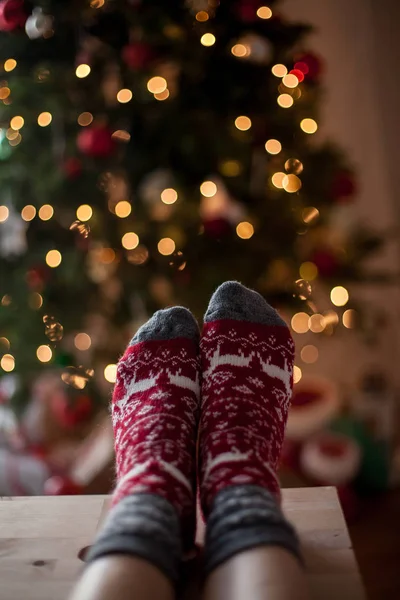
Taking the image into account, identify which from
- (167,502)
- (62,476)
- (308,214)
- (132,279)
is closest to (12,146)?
(132,279)

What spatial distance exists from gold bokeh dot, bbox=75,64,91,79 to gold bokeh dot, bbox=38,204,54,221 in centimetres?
28

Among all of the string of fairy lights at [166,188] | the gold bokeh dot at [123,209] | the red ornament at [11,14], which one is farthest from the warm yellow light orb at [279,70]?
the red ornament at [11,14]

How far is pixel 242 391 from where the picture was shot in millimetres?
780

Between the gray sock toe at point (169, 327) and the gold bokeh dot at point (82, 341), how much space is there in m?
0.47

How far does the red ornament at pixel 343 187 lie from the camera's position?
1296mm

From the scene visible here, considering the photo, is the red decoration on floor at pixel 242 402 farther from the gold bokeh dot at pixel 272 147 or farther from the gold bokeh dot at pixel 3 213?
the gold bokeh dot at pixel 3 213

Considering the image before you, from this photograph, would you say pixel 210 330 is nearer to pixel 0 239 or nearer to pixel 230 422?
pixel 230 422

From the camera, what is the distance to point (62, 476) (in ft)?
4.77

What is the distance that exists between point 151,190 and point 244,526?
92cm

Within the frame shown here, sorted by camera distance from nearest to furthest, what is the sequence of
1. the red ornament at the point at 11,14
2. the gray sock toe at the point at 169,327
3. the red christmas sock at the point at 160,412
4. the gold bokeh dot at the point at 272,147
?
the red christmas sock at the point at 160,412
the gray sock toe at the point at 169,327
the red ornament at the point at 11,14
the gold bokeh dot at the point at 272,147

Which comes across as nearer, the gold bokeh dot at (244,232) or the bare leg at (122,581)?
the bare leg at (122,581)

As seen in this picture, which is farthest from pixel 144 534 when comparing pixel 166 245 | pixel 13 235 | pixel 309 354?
pixel 309 354

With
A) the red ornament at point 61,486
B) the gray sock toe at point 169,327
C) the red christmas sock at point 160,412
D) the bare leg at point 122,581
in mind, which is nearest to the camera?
the bare leg at point 122,581

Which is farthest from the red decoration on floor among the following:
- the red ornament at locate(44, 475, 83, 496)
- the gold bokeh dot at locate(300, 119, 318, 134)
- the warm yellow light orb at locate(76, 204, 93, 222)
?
the red ornament at locate(44, 475, 83, 496)
